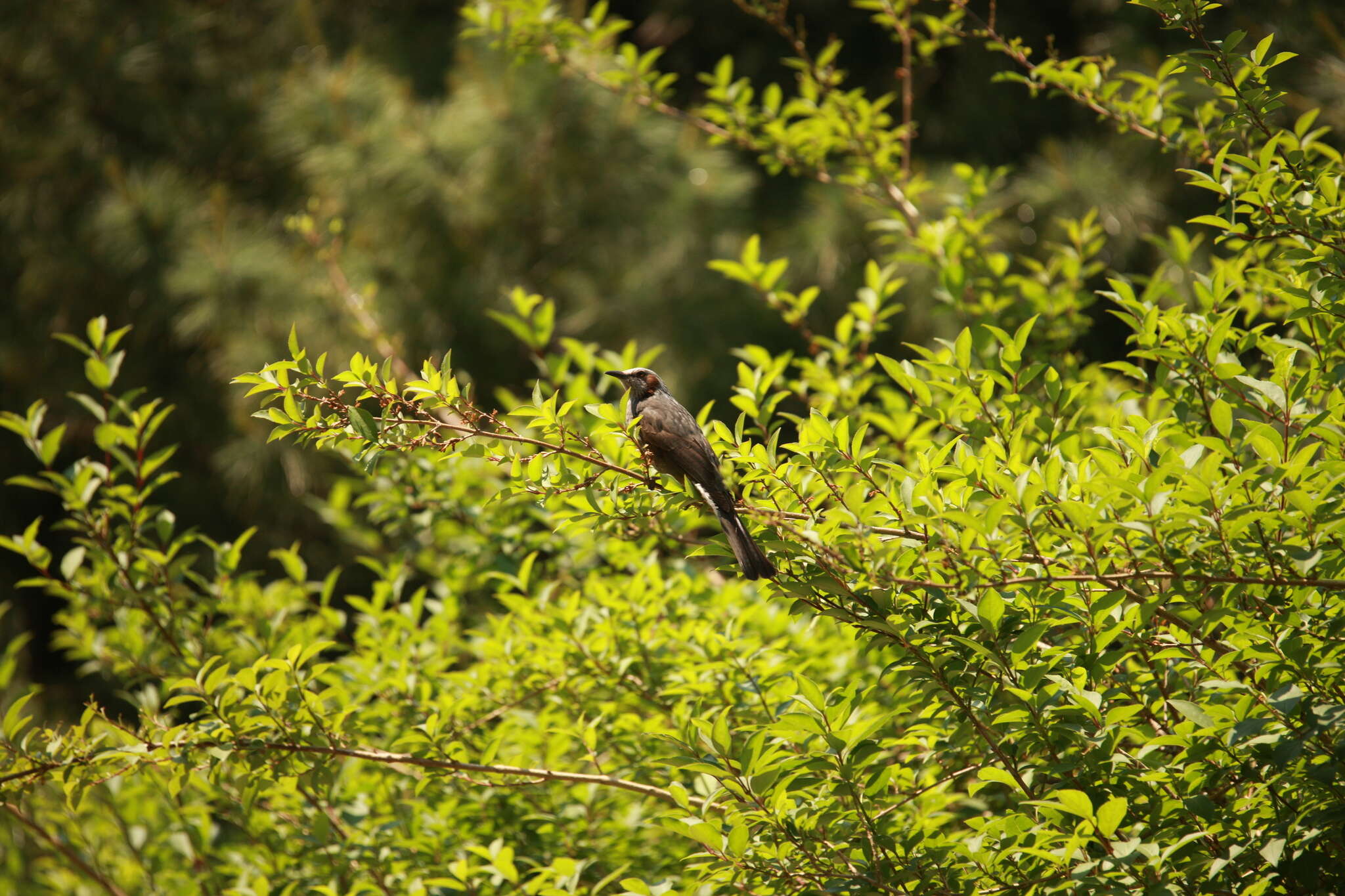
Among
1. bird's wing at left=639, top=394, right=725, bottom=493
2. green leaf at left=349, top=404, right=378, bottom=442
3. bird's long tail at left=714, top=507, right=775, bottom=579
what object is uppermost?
green leaf at left=349, top=404, right=378, bottom=442

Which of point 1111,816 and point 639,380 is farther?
point 639,380

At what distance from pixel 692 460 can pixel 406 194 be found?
471 centimetres

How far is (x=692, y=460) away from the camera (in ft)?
7.40

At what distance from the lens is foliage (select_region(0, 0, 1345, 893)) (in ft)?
5.33

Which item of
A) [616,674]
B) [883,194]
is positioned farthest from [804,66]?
[616,674]

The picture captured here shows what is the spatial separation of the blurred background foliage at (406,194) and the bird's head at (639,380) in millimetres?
2934

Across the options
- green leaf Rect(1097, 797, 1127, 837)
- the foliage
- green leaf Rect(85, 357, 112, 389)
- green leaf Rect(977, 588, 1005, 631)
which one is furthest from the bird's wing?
A: green leaf Rect(85, 357, 112, 389)

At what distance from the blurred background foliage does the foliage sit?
287 cm

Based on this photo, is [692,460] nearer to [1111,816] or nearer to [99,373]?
[1111,816]

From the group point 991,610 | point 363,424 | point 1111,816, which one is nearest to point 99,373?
point 363,424

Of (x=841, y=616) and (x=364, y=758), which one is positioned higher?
(x=841, y=616)

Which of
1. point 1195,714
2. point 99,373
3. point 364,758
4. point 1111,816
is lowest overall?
point 364,758

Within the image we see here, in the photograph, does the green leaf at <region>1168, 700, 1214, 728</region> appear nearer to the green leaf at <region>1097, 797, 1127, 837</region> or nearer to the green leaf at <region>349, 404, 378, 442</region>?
the green leaf at <region>1097, 797, 1127, 837</region>

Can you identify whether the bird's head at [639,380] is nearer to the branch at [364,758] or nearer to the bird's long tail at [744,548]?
the bird's long tail at [744,548]
